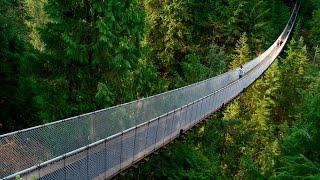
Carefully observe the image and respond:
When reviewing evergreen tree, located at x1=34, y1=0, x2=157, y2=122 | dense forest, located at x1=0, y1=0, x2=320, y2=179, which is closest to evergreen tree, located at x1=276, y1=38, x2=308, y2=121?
dense forest, located at x1=0, y1=0, x2=320, y2=179

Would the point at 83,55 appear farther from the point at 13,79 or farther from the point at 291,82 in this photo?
the point at 291,82

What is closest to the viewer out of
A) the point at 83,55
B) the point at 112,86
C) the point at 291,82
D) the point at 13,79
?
the point at 83,55

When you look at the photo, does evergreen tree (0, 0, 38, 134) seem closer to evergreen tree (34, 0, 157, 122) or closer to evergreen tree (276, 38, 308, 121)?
evergreen tree (34, 0, 157, 122)

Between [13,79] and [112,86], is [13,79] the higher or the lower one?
the lower one

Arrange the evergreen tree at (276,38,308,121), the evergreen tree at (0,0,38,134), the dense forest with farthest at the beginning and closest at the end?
1. the evergreen tree at (276,38,308,121)
2. the evergreen tree at (0,0,38,134)
3. the dense forest

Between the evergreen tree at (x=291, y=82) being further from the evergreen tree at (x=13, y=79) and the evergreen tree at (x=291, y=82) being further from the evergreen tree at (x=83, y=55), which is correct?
the evergreen tree at (x=13, y=79)

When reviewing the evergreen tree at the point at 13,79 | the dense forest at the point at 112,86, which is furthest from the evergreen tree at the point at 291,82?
the evergreen tree at the point at 13,79

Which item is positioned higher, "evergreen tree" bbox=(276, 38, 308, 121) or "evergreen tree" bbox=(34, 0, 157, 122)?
"evergreen tree" bbox=(34, 0, 157, 122)

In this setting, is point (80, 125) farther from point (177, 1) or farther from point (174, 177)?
point (177, 1)

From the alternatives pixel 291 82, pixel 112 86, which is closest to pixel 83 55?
pixel 112 86

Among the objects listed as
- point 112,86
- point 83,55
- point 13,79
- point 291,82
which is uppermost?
point 83,55

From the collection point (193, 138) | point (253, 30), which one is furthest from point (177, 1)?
point (193, 138)
